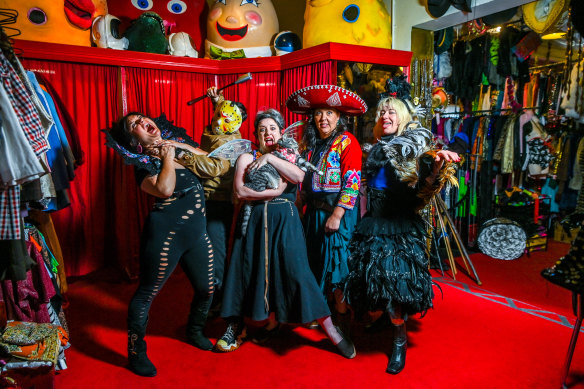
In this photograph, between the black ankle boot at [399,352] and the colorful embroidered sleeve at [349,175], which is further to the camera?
the colorful embroidered sleeve at [349,175]

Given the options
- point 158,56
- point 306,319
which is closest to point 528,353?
point 306,319

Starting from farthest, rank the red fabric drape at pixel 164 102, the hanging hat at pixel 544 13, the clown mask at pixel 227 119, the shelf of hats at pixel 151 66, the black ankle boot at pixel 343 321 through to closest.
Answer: the red fabric drape at pixel 164 102, the shelf of hats at pixel 151 66, the hanging hat at pixel 544 13, the clown mask at pixel 227 119, the black ankle boot at pixel 343 321

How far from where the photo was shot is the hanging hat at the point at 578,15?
1.76 meters

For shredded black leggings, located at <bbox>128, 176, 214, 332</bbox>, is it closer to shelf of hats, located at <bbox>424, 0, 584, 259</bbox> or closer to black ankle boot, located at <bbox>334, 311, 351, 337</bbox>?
black ankle boot, located at <bbox>334, 311, 351, 337</bbox>

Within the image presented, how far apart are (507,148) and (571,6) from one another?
3.51m

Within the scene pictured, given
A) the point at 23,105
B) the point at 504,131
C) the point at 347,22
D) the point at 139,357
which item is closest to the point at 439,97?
the point at 504,131

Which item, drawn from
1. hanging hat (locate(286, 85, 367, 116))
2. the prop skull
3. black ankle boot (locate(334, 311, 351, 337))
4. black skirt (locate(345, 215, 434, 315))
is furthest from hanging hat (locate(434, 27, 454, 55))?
black ankle boot (locate(334, 311, 351, 337))

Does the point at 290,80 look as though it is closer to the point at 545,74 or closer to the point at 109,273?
the point at 109,273

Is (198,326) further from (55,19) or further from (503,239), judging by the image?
(503,239)

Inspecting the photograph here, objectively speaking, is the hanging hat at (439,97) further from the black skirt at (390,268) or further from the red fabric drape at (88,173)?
the red fabric drape at (88,173)

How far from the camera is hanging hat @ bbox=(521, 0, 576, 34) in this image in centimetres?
339

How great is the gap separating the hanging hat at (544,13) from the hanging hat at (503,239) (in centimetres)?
196

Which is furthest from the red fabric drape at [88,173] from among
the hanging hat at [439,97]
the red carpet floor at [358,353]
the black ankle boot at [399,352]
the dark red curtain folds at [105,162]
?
the hanging hat at [439,97]

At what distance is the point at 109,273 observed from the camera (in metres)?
4.10
